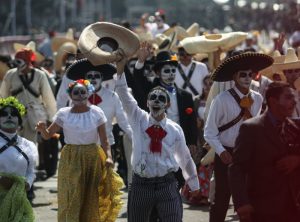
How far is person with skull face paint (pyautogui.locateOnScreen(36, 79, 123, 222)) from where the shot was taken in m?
12.2

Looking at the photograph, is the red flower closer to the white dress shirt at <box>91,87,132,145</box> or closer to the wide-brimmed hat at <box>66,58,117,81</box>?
the white dress shirt at <box>91,87,132,145</box>

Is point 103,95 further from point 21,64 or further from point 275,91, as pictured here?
point 275,91

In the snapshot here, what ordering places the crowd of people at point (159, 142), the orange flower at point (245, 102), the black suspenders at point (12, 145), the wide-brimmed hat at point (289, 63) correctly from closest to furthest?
the crowd of people at point (159, 142) < the black suspenders at point (12, 145) < the orange flower at point (245, 102) < the wide-brimmed hat at point (289, 63)

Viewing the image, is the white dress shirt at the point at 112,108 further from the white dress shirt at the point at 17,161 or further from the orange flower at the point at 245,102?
the white dress shirt at the point at 17,161

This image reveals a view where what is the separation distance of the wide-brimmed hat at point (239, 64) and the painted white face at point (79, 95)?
140 cm

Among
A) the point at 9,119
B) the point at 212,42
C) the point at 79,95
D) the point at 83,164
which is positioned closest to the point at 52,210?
the point at 83,164

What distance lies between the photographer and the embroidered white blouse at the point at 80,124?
12195 mm

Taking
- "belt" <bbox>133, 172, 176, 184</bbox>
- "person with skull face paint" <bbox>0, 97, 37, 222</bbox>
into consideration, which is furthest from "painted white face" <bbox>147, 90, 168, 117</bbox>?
"person with skull face paint" <bbox>0, 97, 37, 222</bbox>

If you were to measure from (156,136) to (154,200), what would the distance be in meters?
0.57

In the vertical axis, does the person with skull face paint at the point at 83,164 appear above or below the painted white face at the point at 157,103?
below

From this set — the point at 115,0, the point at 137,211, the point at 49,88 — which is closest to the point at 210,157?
the point at 137,211

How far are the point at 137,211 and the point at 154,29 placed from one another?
16.0m

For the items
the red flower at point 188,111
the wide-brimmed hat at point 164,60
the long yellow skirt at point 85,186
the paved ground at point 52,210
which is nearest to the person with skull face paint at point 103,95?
the wide-brimmed hat at point 164,60

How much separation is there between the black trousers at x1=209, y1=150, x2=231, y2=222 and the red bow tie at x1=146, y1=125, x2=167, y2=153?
751 millimetres
